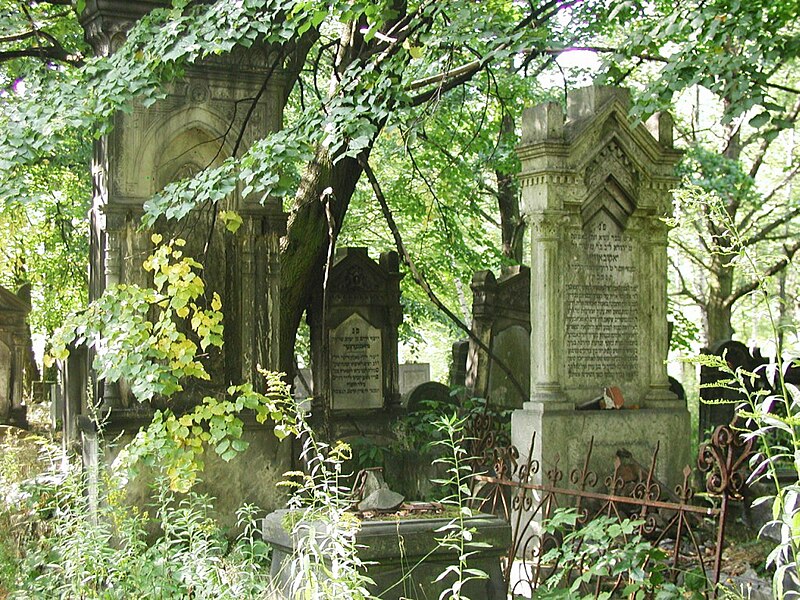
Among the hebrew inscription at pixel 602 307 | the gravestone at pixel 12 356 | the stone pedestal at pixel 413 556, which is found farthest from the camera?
the gravestone at pixel 12 356

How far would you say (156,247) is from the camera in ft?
24.6

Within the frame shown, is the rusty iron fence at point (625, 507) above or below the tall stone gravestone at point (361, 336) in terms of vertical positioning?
below

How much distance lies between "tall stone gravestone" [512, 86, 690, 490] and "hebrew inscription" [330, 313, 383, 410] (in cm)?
360

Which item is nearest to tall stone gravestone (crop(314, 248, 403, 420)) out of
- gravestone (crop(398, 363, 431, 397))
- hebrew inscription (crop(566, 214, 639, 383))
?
hebrew inscription (crop(566, 214, 639, 383))

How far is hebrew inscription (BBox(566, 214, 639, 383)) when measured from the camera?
8.86m

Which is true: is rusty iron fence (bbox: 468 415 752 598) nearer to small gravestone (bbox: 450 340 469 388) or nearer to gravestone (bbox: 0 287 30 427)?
small gravestone (bbox: 450 340 469 388)

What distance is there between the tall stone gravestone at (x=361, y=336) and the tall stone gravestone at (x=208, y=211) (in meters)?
3.97

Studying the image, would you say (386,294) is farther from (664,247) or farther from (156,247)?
(156,247)

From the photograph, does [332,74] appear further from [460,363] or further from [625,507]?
[460,363]

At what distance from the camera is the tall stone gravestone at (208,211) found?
7.50m

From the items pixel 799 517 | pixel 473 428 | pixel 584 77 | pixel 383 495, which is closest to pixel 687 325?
pixel 584 77

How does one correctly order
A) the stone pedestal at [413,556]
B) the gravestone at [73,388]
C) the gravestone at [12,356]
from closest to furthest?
the stone pedestal at [413,556] → the gravestone at [73,388] → the gravestone at [12,356]

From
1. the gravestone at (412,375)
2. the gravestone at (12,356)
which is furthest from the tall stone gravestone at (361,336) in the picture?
the gravestone at (412,375)

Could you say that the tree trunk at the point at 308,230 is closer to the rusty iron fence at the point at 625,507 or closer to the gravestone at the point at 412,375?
the rusty iron fence at the point at 625,507
